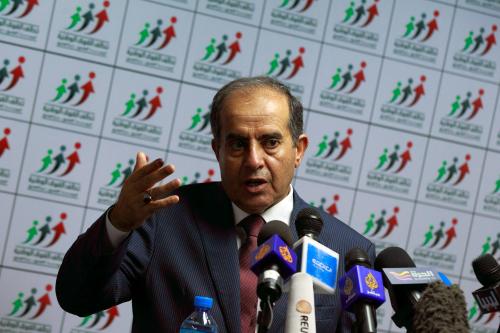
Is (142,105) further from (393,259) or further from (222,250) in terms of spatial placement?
(393,259)

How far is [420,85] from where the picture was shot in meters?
4.05

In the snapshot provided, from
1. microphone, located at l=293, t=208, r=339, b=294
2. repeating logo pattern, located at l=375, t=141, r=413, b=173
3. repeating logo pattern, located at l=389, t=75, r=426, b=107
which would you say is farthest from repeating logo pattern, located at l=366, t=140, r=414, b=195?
microphone, located at l=293, t=208, r=339, b=294

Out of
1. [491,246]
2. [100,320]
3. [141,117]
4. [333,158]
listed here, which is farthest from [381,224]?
[100,320]

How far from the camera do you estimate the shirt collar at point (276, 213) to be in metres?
2.20

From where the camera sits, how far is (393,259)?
149cm

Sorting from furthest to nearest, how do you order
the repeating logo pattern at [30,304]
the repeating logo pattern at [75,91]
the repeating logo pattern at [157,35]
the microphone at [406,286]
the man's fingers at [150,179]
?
the repeating logo pattern at [157,35], the repeating logo pattern at [75,91], the repeating logo pattern at [30,304], the man's fingers at [150,179], the microphone at [406,286]

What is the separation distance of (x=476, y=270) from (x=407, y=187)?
2691mm

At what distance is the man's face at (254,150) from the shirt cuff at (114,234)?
0.51 m

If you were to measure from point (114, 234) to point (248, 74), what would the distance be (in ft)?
7.17

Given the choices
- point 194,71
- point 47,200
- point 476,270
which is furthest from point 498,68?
point 476,270

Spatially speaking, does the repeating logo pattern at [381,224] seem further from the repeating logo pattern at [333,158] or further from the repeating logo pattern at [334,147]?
the repeating logo pattern at [334,147]

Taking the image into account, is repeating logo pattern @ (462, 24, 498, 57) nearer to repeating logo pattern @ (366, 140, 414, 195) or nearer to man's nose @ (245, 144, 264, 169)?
repeating logo pattern @ (366, 140, 414, 195)

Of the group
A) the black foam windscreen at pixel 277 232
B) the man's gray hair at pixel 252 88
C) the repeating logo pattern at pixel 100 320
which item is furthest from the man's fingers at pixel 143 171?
the repeating logo pattern at pixel 100 320

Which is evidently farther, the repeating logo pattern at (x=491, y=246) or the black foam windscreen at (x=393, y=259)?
the repeating logo pattern at (x=491, y=246)
